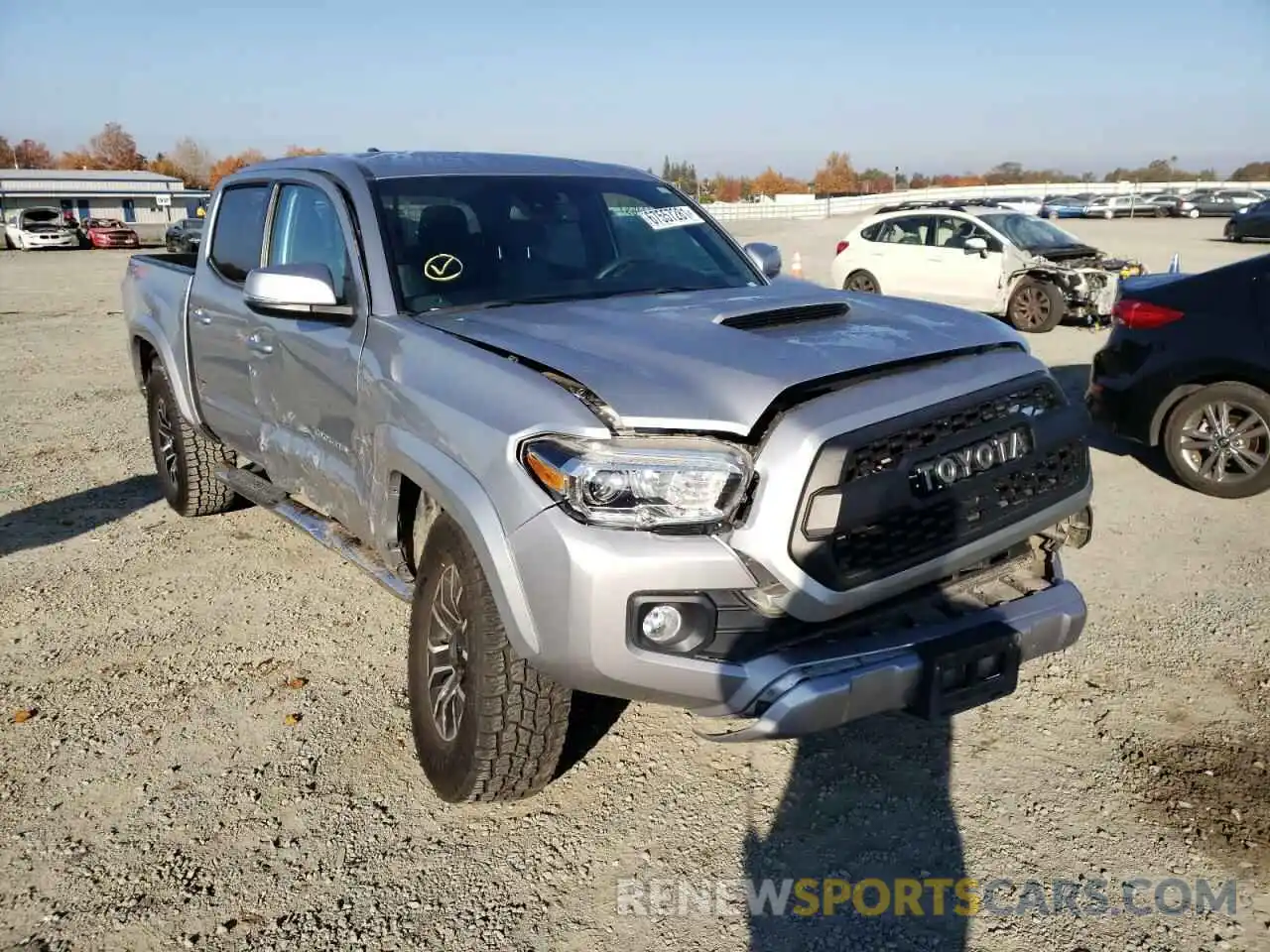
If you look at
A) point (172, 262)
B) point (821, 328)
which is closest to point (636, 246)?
point (821, 328)

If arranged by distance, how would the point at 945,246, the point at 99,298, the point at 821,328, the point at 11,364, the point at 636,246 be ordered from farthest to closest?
the point at 99,298
the point at 945,246
the point at 11,364
the point at 636,246
the point at 821,328

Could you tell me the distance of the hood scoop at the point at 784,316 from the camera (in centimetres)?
315

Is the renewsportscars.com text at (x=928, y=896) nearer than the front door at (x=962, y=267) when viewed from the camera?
Yes

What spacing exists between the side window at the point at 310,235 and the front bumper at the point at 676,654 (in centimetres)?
164

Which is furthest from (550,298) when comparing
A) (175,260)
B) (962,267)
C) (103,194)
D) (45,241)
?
(103,194)

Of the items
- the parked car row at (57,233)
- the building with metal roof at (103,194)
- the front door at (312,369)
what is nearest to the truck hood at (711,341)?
the front door at (312,369)

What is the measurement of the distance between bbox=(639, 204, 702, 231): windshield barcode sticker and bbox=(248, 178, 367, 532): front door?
1.28 meters

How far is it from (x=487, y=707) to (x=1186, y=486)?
5.19 meters

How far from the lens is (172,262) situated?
230 inches

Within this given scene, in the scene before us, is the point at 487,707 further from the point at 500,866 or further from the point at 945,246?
the point at 945,246

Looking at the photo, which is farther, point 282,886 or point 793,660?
point 282,886

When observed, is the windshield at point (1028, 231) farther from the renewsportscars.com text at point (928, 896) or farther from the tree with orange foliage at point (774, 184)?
the tree with orange foliage at point (774, 184)

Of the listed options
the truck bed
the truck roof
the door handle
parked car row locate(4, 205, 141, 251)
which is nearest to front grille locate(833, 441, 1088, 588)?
the truck roof

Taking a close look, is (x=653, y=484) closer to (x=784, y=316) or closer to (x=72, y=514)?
(x=784, y=316)
